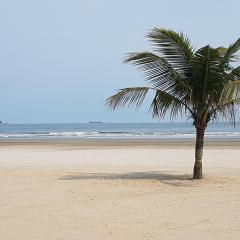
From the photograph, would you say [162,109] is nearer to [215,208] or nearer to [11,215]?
[215,208]

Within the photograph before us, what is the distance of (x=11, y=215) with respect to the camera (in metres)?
7.99

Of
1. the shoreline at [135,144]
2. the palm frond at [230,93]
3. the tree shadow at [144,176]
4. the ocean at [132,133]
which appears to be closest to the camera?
the palm frond at [230,93]

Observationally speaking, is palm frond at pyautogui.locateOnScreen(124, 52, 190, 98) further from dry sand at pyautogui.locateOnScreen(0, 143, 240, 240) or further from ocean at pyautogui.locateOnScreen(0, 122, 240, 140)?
ocean at pyautogui.locateOnScreen(0, 122, 240, 140)

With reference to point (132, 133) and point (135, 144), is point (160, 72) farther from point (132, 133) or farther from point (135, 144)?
point (132, 133)

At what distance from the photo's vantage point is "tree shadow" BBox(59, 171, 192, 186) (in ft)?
41.1

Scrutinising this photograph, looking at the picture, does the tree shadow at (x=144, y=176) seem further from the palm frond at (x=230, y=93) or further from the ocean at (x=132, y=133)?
the ocean at (x=132, y=133)

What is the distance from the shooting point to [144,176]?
534 inches

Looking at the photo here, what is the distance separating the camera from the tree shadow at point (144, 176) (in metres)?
12.5

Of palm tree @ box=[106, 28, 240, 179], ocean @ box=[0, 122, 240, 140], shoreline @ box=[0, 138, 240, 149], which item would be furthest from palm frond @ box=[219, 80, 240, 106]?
shoreline @ box=[0, 138, 240, 149]

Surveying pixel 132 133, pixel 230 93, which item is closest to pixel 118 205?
pixel 230 93

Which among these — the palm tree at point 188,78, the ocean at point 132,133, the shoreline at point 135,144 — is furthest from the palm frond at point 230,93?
the shoreline at point 135,144

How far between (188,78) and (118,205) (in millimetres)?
4770

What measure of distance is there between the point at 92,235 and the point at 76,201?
108 inches

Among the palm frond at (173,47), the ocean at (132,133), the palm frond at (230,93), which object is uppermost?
the palm frond at (173,47)
